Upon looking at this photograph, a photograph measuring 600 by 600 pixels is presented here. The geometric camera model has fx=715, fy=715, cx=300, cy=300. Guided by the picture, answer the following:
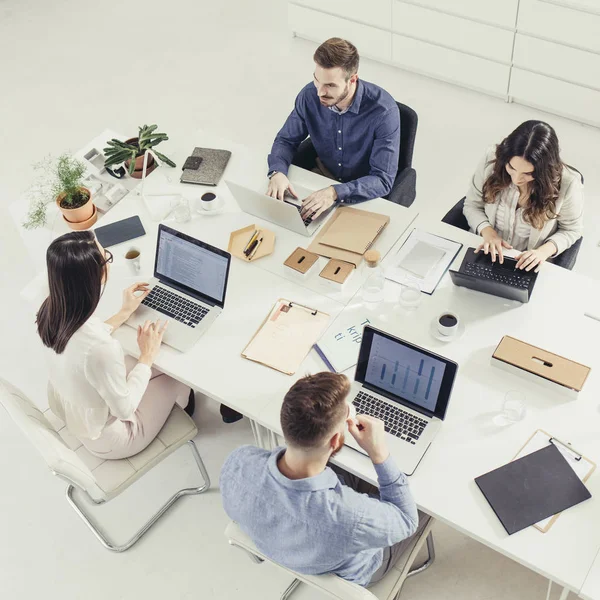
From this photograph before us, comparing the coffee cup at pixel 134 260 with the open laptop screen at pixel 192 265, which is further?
the coffee cup at pixel 134 260

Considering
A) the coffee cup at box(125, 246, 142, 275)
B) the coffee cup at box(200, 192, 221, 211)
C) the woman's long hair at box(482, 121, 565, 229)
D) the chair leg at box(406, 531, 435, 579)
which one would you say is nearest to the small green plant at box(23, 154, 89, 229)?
the coffee cup at box(125, 246, 142, 275)

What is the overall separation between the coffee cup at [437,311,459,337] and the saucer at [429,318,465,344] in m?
0.01

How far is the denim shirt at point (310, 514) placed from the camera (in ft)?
6.71

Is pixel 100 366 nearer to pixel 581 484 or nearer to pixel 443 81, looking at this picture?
pixel 581 484

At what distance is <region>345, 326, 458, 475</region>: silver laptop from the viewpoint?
7.94 ft

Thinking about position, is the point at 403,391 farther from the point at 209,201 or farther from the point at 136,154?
the point at 136,154

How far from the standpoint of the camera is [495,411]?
8.33 feet

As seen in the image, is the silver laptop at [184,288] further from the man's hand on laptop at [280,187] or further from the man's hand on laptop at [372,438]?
the man's hand on laptop at [372,438]

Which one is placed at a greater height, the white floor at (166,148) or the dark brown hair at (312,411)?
the dark brown hair at (312,411)

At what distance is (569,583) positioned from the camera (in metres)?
2.14

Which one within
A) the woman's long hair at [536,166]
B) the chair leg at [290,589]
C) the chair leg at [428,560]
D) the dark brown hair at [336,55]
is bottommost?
the chair leg at [290,589]

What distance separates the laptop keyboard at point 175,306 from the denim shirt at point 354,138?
849 mm

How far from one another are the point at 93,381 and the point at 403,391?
112 centimetres

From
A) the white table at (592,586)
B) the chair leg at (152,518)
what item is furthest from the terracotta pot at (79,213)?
the white table at (592,586)
